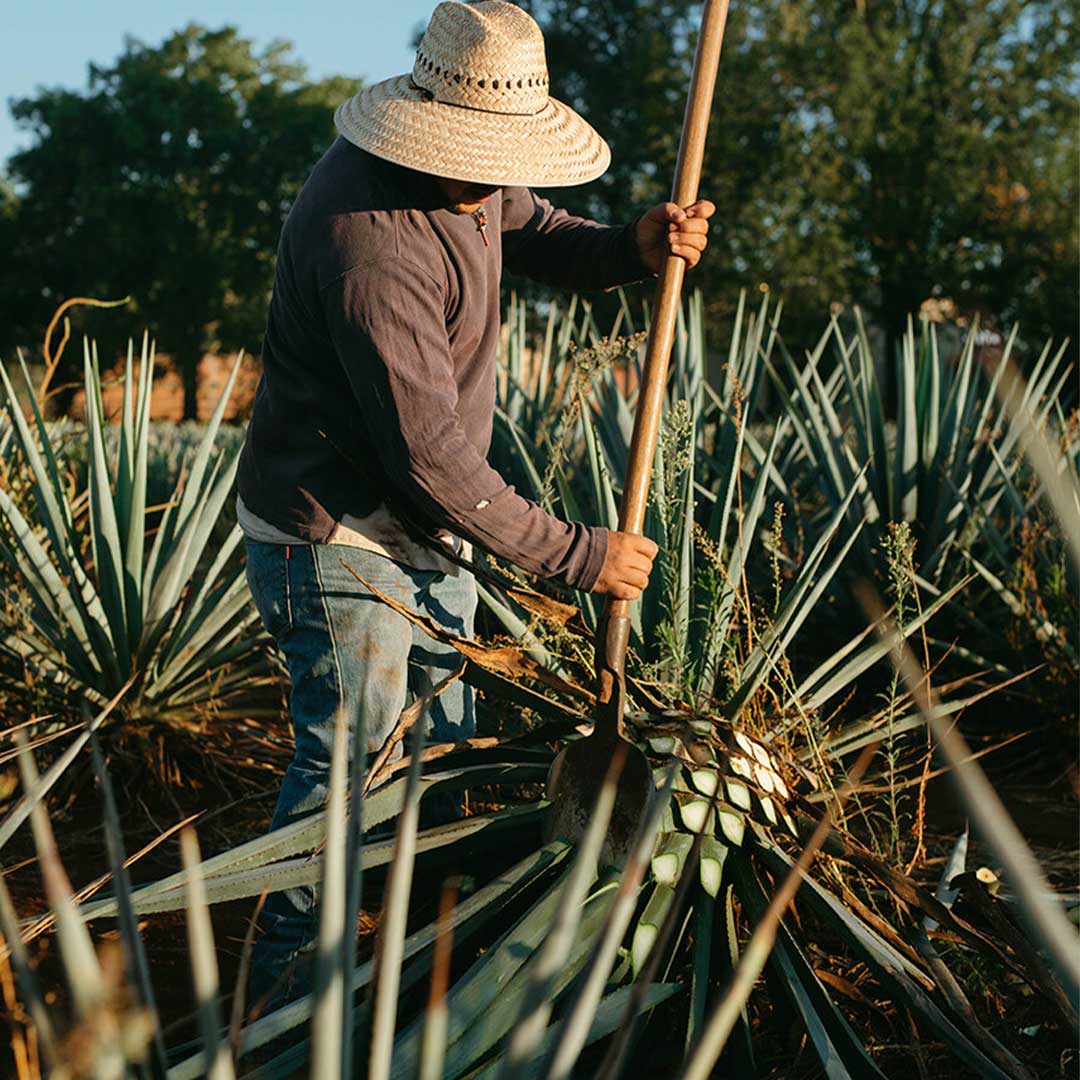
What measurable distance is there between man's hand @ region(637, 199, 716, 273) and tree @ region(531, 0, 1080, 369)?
2060cm

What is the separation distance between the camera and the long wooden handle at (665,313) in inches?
94.3

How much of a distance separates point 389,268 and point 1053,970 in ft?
5.37

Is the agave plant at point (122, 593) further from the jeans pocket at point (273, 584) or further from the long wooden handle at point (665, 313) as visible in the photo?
the long wooden handle at point (665, 313)

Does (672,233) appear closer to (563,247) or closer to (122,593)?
(563,247)

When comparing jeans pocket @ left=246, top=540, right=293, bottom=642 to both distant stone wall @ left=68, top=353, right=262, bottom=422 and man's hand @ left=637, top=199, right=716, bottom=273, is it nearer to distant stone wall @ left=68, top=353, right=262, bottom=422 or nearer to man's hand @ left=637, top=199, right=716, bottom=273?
man's hand @ left=637, top=199, right=716, bottom=273

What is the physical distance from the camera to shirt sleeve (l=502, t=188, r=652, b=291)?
8.96 ft

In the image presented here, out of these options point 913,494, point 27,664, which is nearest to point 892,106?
point 913,494

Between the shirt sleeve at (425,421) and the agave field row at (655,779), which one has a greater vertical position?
the shirt sleeve at (425,421)

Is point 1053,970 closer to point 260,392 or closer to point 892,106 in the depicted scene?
point 260,392

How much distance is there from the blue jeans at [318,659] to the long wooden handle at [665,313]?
0.43 meters

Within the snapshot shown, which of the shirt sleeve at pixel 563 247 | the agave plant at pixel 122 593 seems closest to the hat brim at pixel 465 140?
the shirt sleeve at pixel 563 247

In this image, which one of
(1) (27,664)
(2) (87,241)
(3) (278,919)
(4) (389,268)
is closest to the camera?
(4) (389,268)

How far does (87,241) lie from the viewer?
3095 centimetres

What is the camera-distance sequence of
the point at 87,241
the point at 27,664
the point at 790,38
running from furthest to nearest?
the point at 87,241 < the point at 790,38 < the point at 27,664
